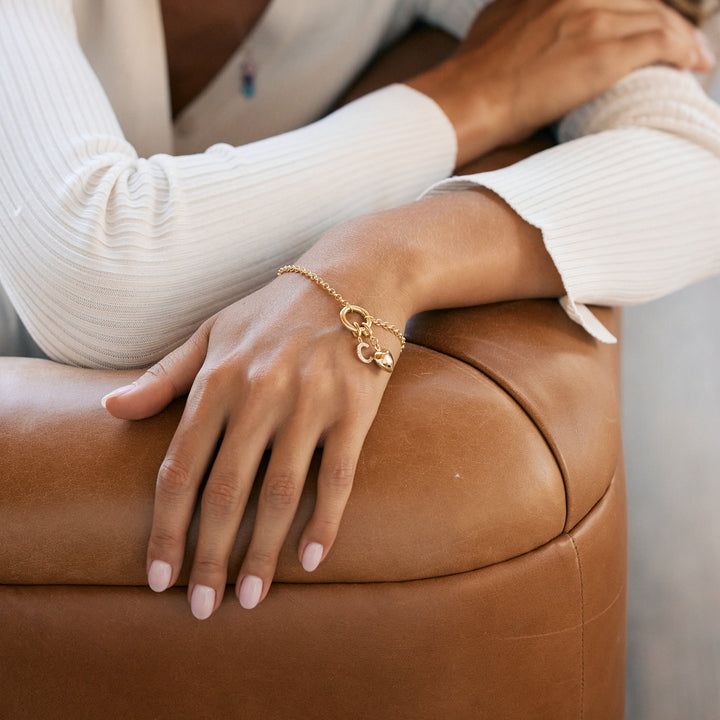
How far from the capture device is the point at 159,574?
454 mm

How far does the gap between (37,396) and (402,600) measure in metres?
0.29

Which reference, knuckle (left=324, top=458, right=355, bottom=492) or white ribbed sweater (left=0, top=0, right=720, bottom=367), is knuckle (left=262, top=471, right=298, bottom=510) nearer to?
knuckle (left=324, top=458, right=355, bottom=492)

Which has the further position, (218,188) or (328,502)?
(218,188)

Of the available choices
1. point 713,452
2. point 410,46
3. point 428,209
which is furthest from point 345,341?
point 713,452

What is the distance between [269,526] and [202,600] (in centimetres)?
6

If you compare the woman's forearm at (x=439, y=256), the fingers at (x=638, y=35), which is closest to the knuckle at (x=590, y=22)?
the fingers at (x=638, y=35)

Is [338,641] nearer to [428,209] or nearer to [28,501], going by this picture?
[28,501]

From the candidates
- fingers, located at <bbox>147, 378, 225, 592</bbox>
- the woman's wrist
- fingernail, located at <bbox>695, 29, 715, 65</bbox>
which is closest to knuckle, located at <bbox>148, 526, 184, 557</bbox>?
fingers, located at <bbox>147, 378, 225, 592</bbox>

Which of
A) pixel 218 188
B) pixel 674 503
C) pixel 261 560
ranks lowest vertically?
pixel 674 503

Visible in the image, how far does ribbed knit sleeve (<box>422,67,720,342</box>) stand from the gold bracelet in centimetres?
18

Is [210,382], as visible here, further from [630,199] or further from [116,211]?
[630,199]

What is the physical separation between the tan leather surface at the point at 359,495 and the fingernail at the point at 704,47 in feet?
1.99

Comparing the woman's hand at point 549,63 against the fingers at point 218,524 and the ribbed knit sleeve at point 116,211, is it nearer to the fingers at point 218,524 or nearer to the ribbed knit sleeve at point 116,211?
the ribbed knit sleeve at point 116,211

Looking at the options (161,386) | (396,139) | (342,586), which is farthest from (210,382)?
(396,139)
